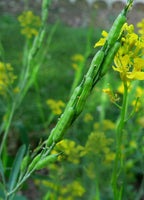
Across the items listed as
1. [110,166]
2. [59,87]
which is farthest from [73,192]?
[59,87]

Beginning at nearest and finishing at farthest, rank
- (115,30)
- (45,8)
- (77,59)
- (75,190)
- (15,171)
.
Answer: (115,30)
(15,171)
(45,8)
(75,190)
(77,59)

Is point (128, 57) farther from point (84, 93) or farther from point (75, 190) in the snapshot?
point (75, 190)

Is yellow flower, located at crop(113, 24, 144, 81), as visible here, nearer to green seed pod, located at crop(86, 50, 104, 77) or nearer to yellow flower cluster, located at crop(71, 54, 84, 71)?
green seed pod, located at crop(86, 50, 104, 77)

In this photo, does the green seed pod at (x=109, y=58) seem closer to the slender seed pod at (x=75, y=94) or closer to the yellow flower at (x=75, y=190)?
the slender seed pod at (x=75, y=94)

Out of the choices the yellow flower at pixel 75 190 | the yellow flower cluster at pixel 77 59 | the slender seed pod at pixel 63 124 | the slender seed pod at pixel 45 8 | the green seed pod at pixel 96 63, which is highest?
the slender seed pod at pixel 45 8

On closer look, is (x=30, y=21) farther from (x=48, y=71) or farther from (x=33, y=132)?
(x=48, y=71)

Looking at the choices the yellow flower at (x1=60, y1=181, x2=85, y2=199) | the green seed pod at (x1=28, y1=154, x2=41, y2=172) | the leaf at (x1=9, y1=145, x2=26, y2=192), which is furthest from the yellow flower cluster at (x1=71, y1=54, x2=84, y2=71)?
the green seed pod at (x1=28, y1=154, x2=41, y2=172)

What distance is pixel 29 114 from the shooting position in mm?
2016

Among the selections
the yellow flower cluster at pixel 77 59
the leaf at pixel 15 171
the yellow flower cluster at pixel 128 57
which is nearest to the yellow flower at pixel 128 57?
the yellow flower cluster at pixel 128 57

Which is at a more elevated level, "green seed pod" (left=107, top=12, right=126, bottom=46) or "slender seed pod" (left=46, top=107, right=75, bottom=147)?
"green seed pod" (left=107, top=12, right=126, bottom=46)

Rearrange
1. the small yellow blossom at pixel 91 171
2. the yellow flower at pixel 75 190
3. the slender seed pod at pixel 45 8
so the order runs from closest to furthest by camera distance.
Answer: the slender seed pod at pixel 45 8, the small yellow blossom at pixel 91 171, the yellow flower at pixel 75 190

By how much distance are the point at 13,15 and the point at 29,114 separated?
303 centimetres

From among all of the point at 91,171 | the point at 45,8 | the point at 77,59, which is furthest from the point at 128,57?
the point at 77,59

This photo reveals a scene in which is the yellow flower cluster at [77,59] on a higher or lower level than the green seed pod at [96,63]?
higher
